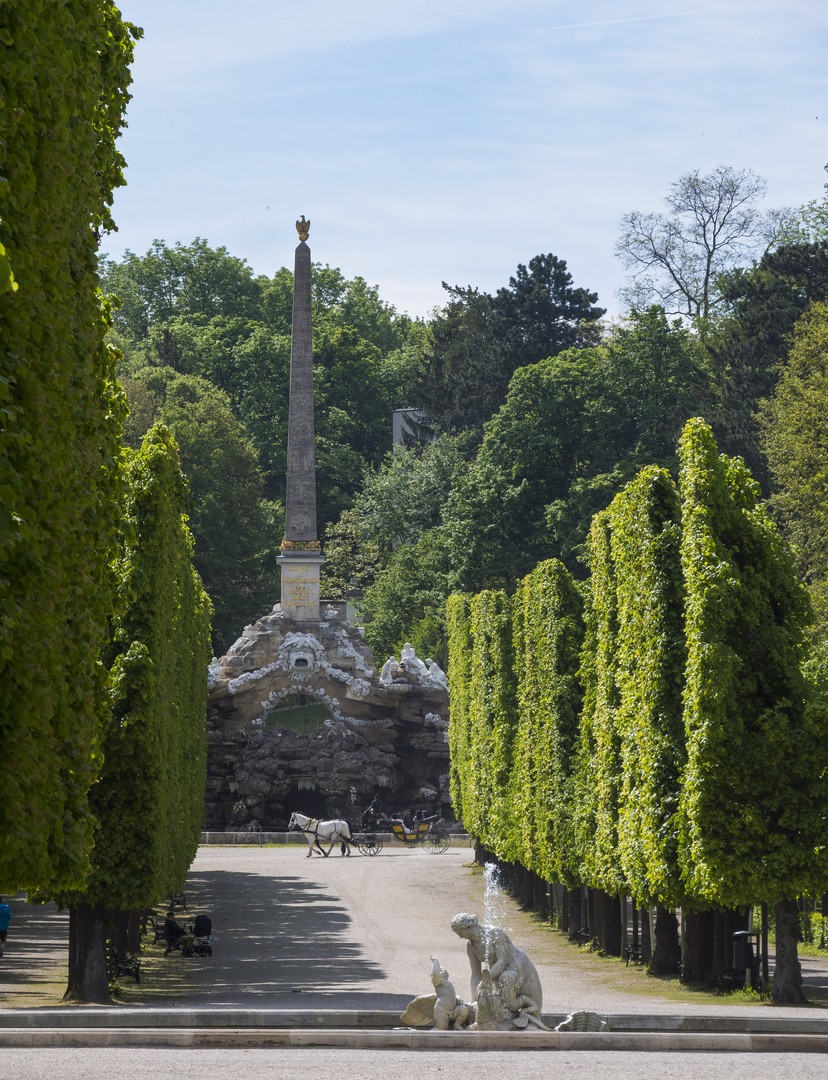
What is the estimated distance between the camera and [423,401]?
A: 77.8m

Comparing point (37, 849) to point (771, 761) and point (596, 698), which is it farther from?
point (596, 698)

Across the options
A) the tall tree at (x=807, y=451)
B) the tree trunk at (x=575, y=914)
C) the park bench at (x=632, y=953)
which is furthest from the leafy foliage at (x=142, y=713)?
the tall tree at (x=807, y=451)

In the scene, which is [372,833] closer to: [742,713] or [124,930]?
[124,930]

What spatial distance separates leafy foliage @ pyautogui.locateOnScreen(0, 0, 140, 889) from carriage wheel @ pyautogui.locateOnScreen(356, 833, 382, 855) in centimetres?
3214

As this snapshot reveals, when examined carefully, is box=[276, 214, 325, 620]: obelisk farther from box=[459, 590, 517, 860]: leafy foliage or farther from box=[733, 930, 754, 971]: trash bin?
box=[733, 930, 754, 971]: trash bin

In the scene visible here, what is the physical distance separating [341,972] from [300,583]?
115 ft

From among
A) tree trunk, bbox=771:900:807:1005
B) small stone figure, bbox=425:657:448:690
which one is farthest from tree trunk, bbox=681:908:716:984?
small stone figure, bbox=425:657:448:690

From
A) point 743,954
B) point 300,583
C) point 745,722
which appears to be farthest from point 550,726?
point 300,583

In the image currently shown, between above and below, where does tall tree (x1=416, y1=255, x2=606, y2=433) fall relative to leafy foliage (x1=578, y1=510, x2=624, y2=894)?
above

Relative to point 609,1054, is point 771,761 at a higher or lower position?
higher

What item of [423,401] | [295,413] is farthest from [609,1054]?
[423,401]

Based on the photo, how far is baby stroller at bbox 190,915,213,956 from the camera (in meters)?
21.3

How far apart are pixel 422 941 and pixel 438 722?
30062 millimetres

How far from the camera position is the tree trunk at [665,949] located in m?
19.4
